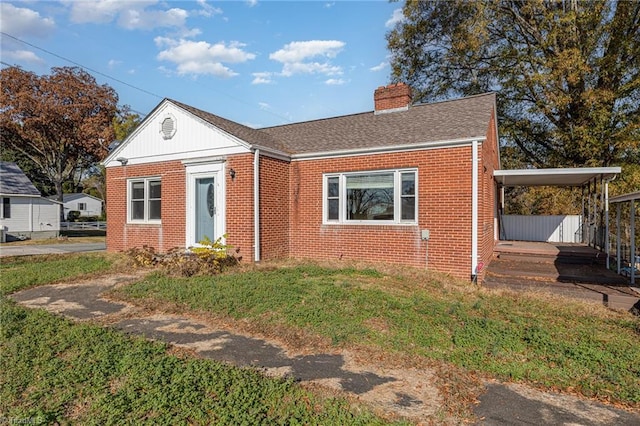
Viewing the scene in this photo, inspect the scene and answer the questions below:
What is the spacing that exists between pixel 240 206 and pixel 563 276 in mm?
8214

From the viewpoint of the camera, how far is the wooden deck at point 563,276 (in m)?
6.76

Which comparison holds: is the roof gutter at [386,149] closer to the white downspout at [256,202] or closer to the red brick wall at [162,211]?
the white downspout at [256,202]

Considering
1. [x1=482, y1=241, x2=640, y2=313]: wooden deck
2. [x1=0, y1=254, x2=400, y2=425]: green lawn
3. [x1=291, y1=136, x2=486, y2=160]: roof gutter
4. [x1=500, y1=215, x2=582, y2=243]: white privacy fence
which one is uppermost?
[x1=291, y1=136, x2=486, y2=160]: roof gutter

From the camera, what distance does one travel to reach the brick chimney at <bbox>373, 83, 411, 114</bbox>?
12375 millimetres

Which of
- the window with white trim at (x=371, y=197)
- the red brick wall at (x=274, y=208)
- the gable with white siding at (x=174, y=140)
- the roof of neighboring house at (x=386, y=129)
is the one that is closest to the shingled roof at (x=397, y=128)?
the roof of neighboring house at (x=386, y=129)

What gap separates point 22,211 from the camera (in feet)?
76.8

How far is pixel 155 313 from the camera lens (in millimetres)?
6102

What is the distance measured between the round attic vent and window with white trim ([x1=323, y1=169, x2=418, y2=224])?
515 cm

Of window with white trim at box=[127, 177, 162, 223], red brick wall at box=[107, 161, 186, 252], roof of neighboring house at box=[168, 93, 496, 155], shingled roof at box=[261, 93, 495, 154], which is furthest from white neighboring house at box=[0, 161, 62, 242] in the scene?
shingled roof at box=[261, 93, 495, 154]

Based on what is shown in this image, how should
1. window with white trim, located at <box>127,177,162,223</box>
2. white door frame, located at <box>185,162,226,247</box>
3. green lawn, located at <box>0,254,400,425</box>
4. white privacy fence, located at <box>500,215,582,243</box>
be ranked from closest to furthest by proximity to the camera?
green lawn, located at <box>0,254,400,425</box>, white door frame, located at <box>185,162,226,247</box>, window with white trim, located at <box>127,177,162,223</box>, white privacy fence, located at <box>500,215,582,243</box>

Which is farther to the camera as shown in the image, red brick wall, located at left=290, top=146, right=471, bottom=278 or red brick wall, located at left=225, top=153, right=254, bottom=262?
red brick wall, located at left=225, top=153, right=254, bottom=262

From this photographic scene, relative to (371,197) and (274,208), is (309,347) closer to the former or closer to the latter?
(371,197)

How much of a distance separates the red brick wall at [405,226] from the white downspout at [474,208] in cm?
9

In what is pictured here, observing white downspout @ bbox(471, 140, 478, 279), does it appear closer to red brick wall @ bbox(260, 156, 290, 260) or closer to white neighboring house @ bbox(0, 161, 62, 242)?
red brick wall @ bbox(260, 156, 290, 260)
